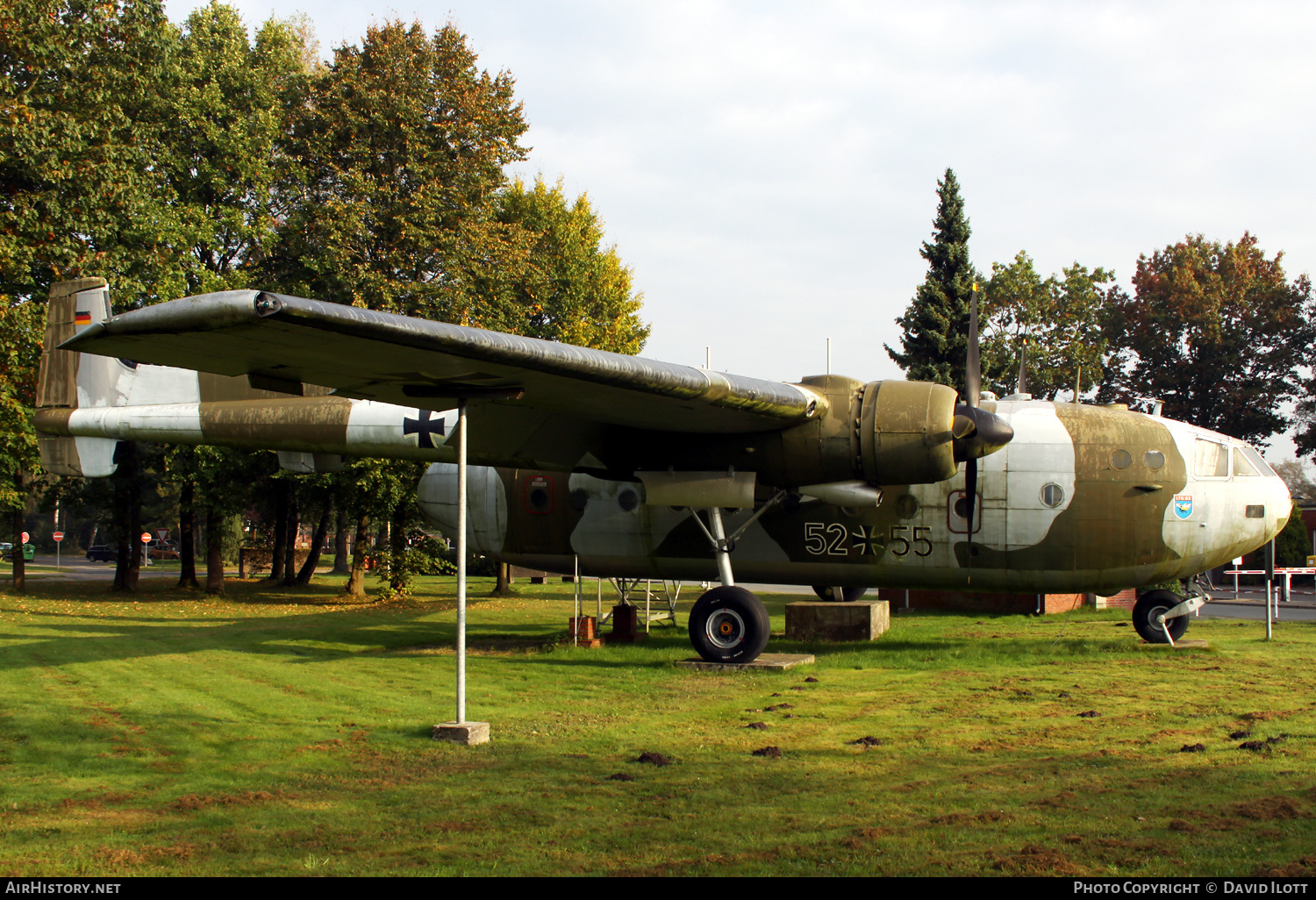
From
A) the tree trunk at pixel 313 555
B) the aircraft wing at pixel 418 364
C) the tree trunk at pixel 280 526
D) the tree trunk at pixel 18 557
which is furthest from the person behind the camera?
the tree trunk at pixel 313 555

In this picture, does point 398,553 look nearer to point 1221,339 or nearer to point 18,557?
point 18,557

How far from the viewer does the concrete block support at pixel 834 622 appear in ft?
57.9

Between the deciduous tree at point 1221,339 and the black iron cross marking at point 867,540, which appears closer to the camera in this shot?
A: the black iron cross marking at point 867,540

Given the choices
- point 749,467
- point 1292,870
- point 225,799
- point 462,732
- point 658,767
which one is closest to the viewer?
point 1292,870

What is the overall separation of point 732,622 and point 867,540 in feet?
9.28

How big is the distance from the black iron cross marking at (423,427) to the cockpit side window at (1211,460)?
12.3 m

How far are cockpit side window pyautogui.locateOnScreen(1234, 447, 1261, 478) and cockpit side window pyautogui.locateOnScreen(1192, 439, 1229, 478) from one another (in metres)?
0.24

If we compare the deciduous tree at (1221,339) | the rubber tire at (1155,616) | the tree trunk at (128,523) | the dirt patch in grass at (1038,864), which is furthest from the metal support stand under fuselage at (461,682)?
the deciduous tree at (1221,339)

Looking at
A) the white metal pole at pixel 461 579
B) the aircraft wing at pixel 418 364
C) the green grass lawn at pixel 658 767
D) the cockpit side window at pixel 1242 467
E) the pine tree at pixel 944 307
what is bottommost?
the green grass lawn at pixel 658 767

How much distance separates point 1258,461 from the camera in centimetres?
1552

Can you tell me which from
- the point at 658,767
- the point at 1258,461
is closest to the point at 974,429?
the point at 1258,461

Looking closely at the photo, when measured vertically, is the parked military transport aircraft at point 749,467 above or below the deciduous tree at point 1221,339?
below

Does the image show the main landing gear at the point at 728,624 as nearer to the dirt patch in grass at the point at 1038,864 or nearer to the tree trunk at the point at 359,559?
the dirt patch in grass at the point at 1038,864

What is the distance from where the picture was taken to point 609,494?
55.7 feet
